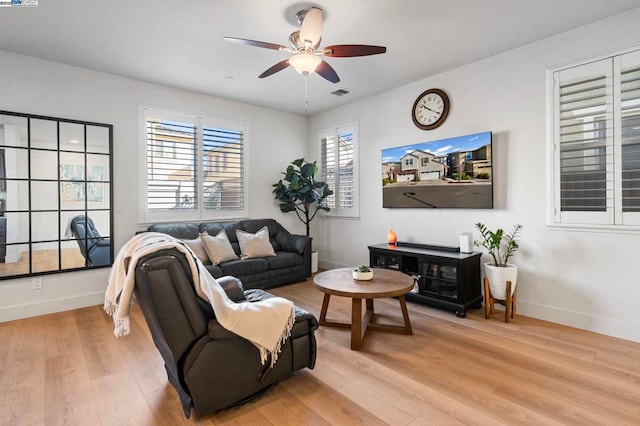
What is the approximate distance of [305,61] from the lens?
2.61 m

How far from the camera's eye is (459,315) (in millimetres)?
3436

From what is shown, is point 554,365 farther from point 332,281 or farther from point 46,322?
point 46,322

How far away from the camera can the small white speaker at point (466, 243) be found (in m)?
3.69

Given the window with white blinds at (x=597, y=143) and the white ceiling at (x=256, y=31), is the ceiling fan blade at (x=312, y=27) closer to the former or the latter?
the white ceiling at (x=256, y=31)

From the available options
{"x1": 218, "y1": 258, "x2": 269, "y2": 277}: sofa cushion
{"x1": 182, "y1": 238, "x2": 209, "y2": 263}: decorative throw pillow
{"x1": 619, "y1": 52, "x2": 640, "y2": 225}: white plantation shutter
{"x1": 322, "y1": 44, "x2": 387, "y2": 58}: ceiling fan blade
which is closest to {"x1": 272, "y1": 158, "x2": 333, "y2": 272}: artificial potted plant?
{"x1": 218, "y1": 258, "x2": 269, "y2": 277}: sofa cushion

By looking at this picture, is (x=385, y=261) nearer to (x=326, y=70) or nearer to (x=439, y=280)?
(x=439, y=280)

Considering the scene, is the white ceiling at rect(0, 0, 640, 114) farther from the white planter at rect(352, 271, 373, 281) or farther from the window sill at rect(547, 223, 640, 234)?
the white planter at rect(352, 271, 373, 281)

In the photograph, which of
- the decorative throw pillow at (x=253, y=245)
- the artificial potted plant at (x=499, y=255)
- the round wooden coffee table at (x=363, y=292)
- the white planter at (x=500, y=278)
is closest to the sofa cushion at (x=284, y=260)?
the decorative throw pillow at (x=253, y=245)

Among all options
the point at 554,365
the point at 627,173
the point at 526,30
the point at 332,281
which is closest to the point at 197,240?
the point at 332,281

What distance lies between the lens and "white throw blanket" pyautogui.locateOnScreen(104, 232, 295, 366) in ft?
5.82

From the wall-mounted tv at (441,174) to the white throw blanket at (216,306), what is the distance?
275cm

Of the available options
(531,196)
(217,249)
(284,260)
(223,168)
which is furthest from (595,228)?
(223,168)

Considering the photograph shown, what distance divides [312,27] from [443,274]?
2.82 m

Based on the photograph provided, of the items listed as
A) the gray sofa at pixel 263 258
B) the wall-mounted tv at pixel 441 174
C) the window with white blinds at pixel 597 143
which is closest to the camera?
the window with white blinds at pixel 597 143
